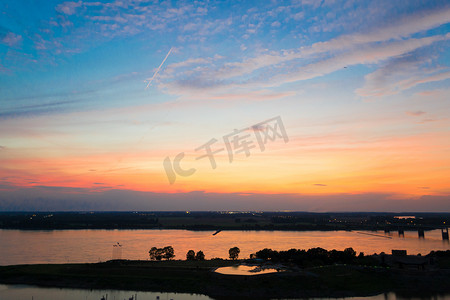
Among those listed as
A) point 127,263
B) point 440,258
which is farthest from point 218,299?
point 440,258

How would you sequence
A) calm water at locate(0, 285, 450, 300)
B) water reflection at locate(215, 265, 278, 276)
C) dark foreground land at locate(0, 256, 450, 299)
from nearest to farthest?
1. calm water at locate(0, 285, 450, 300)
2. dark foreground land at locate(0, 256, 450, 299)
3. water reflection at locate(215, 265, 278, 276)

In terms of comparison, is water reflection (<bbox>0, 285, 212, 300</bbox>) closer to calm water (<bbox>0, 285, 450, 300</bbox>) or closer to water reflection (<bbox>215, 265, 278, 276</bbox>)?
calm water (<bbox>0, 285, 450, 300</bbox>)

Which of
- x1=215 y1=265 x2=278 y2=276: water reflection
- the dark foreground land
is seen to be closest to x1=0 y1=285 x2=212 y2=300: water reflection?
the dark foreground land

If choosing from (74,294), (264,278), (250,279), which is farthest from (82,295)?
(264,278)

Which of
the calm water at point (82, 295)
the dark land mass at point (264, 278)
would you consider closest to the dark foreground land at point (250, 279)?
the dark land mass at point (264, 278)

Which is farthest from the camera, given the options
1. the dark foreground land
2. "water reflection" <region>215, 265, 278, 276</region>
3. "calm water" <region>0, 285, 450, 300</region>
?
"water reflection" <region>215, 265, 278, 276</region>

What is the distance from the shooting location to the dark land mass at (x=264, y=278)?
29953 millimetres

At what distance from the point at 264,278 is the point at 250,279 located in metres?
1.21

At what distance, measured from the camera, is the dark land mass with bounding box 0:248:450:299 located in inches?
1179

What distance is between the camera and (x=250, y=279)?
30.7 metres

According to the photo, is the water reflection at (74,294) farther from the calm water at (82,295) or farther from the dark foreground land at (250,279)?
the dark foreground land at (250,279)

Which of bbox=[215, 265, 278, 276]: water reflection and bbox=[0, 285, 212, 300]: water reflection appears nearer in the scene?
bbox=[0, 285, 212, 300]: water reflection

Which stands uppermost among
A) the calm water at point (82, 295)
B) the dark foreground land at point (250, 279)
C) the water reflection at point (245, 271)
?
the water reflection at point (245, 271)

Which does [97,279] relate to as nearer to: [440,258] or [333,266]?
[333,266]
